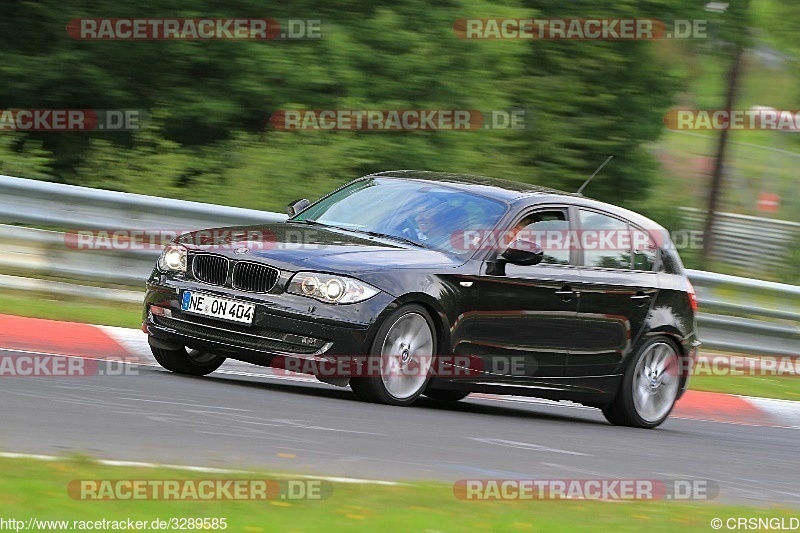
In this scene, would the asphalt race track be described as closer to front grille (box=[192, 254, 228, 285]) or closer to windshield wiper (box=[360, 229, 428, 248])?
front grille (box=[192, 254, 228, 285])

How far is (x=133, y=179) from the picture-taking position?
16.3 meters

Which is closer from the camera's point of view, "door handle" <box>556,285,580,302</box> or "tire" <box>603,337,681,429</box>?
"door handle" <box>556,285,580,302</box>

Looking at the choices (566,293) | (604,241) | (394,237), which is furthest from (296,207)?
(604,241)

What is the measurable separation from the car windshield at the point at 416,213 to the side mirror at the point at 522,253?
253mm

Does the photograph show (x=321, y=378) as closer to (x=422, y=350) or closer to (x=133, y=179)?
(x=422, y=350)

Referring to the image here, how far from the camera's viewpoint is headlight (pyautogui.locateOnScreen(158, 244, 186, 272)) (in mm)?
9602

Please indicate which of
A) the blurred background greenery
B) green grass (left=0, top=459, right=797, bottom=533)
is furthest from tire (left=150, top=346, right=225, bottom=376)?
the blurred background greenery

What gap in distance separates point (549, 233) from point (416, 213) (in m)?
1.02

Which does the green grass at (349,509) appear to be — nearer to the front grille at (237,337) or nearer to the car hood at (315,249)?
the front grille at (237,337)

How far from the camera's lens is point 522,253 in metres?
9.88

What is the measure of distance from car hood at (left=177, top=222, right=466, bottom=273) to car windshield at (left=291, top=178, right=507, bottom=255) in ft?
0.60

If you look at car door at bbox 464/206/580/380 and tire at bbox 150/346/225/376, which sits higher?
car door at bbox 464/206/580/380

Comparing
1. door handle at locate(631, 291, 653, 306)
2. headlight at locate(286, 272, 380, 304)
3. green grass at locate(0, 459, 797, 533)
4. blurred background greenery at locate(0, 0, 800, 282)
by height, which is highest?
blurred background greenery at locate(0, 0, 800, 282)

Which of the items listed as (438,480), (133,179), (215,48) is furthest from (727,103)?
(438,480)
